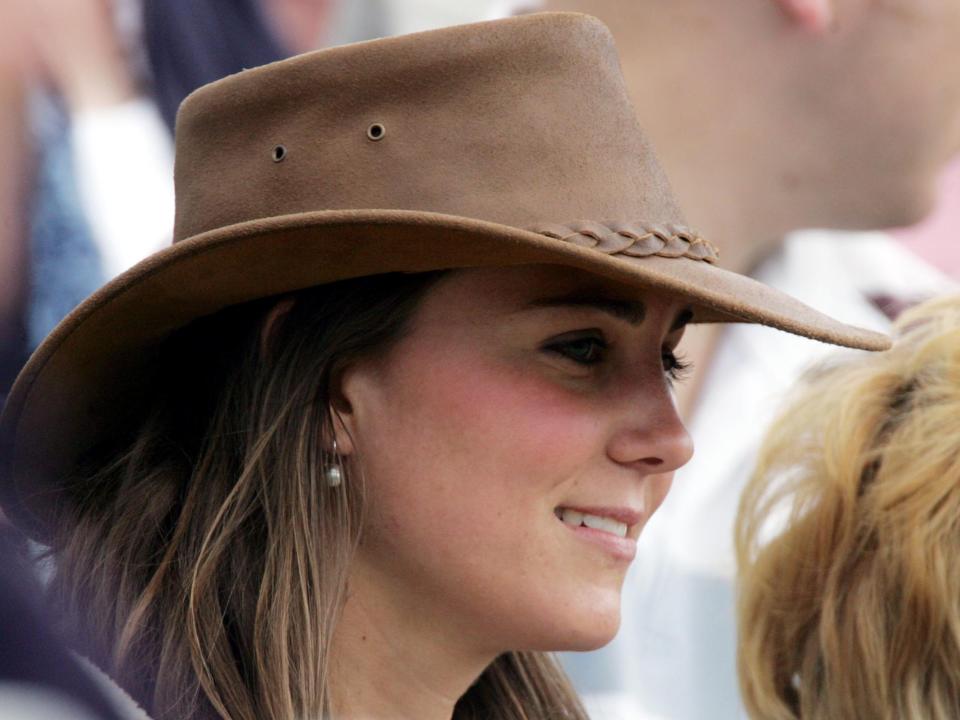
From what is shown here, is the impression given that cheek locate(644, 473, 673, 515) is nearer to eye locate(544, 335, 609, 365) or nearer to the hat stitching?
eye locate(544, 335, 609, 365)

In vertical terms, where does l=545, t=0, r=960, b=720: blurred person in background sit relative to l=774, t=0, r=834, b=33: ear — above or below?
below

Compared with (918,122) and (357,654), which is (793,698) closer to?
(357,654)

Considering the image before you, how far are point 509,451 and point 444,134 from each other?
413mm

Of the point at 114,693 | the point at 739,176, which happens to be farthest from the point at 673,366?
the point at 739,176

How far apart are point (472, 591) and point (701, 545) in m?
1.93

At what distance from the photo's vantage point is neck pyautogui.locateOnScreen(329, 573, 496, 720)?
191cm

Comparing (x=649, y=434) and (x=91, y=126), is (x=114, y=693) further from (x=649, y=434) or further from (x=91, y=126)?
(x=91, y=126)

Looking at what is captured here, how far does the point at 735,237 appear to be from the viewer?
3.76 m

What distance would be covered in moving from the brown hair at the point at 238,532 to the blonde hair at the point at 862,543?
827mm

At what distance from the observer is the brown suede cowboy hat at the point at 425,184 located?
1669mm

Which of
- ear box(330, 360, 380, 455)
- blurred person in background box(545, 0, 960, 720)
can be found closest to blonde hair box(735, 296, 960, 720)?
ear box(330, 360, 380, 455)

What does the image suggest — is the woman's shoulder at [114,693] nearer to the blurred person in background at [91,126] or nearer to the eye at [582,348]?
the eye at [582,348]

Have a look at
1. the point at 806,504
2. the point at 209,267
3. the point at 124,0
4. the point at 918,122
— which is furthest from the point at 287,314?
the point at 918,122

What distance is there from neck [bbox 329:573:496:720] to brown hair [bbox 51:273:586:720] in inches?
2.9
